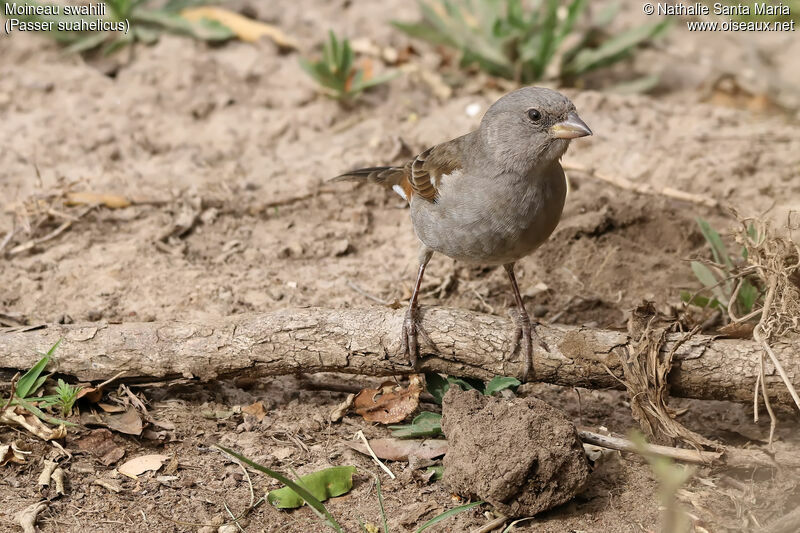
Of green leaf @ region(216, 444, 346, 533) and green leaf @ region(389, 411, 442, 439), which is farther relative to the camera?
green leaf @ region(389, 411, 442, 439)

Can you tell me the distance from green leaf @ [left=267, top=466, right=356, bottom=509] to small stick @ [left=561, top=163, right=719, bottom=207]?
3247mm

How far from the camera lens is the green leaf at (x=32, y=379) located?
13.2 feet

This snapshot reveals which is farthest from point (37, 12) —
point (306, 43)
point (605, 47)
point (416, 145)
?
point (605, 47)

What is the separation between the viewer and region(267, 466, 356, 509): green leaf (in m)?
3.67

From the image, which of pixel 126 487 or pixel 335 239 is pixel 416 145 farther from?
pixel 126 487

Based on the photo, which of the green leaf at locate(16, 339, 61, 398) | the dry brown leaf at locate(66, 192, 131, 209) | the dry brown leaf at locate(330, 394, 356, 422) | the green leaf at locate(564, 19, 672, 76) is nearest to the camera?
the green leaf at locate(16, 339, 61, 398)

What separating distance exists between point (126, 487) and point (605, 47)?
528 cm

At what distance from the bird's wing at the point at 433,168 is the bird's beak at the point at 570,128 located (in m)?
0.59

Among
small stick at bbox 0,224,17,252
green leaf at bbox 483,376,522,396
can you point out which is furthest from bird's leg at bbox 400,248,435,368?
small stick at bbox 0,224,17,252

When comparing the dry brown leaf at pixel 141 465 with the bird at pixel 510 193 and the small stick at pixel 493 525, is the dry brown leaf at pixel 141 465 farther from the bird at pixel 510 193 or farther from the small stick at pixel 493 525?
the small stick at pixel 493 525

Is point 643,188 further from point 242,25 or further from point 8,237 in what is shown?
point 8,237

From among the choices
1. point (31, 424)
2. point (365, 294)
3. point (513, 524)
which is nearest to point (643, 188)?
point (365, 294)

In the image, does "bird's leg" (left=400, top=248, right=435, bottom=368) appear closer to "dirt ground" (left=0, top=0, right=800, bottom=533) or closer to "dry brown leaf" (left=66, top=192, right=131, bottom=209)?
"dirt ground" (left=0, top=0, right=800, bottom=533)

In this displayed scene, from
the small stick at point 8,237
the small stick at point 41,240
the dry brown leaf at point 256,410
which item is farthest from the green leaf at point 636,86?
the small stick at point 8,237
